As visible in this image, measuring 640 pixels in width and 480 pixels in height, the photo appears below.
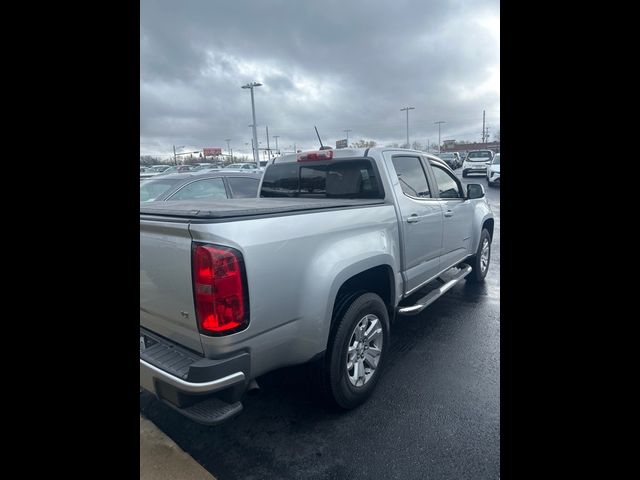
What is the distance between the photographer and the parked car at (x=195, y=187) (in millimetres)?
6059

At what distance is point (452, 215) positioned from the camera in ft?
13.8

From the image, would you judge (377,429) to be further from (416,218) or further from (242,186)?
(242,186)

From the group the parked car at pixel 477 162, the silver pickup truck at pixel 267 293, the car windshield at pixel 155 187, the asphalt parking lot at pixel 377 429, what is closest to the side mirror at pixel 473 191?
the silver pickup truck at pixel 267 293

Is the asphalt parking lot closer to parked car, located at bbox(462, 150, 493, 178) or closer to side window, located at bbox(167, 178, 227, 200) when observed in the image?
side window, located at bbox(167, 178, 227, 200)

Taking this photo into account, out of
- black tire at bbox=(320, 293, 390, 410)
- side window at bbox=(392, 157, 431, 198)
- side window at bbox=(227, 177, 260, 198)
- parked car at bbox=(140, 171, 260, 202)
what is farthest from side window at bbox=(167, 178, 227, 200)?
black tire at bbox=(320, 293, 390, 410)

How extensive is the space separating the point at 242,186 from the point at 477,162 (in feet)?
72.1

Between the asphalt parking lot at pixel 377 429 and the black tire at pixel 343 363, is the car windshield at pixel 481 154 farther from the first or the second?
the black tire at pixel 343 363

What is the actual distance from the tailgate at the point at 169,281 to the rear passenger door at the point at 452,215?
2.94m

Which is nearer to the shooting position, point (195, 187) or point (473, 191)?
point (473, 191)

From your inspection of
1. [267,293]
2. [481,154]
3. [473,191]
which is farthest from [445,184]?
[481,154]
